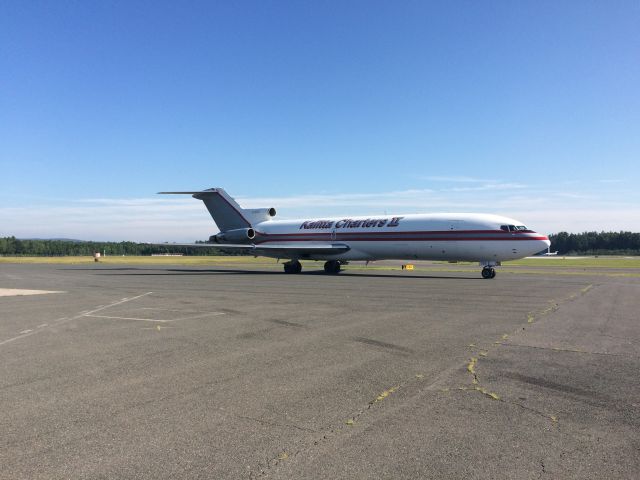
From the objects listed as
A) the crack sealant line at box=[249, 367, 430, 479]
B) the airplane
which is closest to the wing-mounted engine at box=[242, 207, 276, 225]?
the airplane

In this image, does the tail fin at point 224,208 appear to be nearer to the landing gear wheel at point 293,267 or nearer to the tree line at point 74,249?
the landing gear wheel at point 293,267

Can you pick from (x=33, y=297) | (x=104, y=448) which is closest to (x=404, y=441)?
(x=104, y=448)

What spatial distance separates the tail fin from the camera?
142 ft

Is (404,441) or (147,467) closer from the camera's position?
(147,467)

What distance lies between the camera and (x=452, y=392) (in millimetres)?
6312

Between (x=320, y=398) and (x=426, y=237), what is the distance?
27037 mm

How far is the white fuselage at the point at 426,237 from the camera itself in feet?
97.5

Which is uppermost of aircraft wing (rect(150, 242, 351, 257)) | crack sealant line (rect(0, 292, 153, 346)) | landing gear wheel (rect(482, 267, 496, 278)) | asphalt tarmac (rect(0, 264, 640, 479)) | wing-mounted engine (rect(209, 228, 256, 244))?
wing-mounted engine (rect(209, 228, 256, 244))

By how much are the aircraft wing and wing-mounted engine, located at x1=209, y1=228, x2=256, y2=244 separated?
709mm

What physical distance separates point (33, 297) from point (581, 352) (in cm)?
1941

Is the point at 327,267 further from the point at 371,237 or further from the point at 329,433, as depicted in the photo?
the point at 329,433

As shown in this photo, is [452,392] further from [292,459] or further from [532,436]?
[292,459]

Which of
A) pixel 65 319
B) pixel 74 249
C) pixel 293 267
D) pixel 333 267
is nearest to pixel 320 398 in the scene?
pixel 65 319

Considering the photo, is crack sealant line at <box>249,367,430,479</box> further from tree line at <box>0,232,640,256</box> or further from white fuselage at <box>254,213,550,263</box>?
tree line at <box>0,232,640,256</box>
